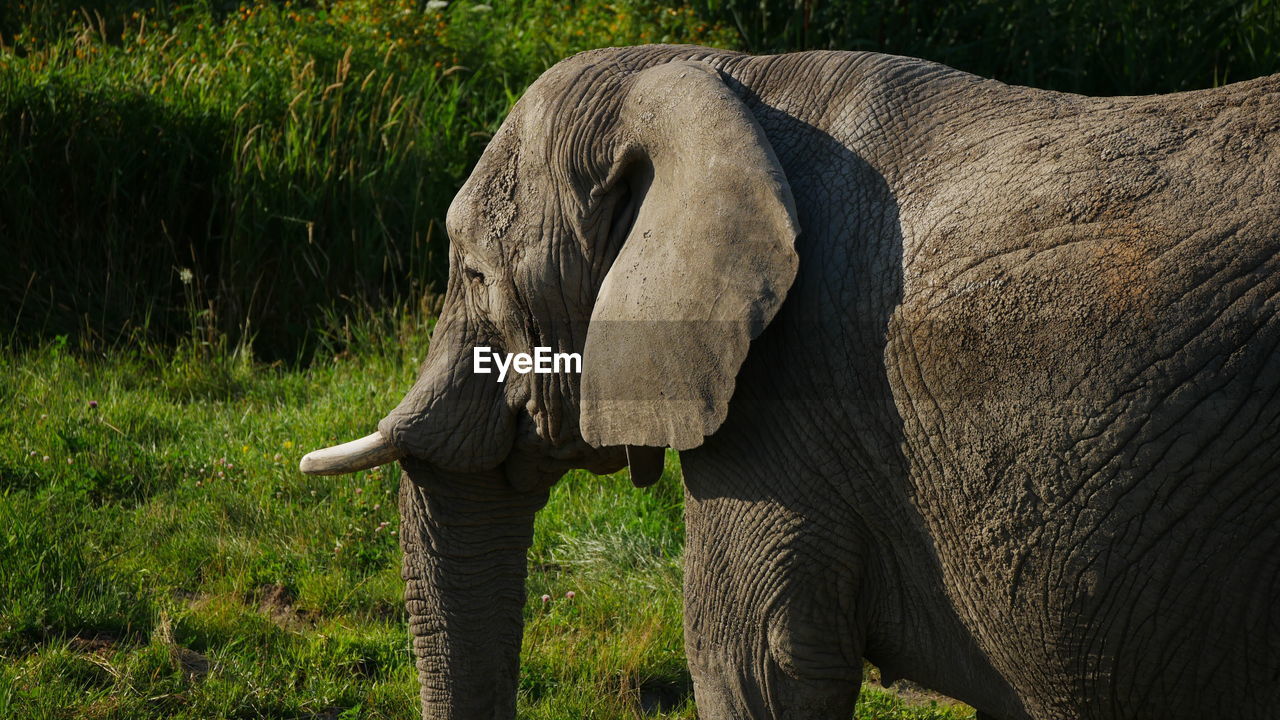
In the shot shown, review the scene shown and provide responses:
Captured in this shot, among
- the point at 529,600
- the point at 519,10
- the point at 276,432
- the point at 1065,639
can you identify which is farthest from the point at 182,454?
the point at 519,10

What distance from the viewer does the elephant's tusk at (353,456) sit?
3504 mm

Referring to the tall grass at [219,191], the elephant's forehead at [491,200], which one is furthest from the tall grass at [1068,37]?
the elephant's forehead at [491,200]

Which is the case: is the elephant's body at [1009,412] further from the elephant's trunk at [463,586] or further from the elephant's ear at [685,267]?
the elephant's trunk at [463,586]

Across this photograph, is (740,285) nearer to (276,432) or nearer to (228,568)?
(228,568)

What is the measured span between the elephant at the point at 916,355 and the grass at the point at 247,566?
1540 millimetres

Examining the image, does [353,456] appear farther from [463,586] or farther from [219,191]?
[219,191]

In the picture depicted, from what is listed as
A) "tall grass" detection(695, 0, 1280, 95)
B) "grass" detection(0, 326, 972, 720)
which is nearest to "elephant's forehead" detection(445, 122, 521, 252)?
"grass" detection(0, 326, 972, 720)

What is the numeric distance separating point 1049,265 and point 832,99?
27.0 inches

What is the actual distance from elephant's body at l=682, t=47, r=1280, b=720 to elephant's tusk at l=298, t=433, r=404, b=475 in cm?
89

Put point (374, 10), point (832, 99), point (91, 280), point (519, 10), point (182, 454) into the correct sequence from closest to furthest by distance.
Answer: point (832, 99) < point (182, 454) < point (91, 280) < point (374, 10) < point (519, 10)

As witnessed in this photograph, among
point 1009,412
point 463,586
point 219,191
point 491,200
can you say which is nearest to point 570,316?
point 491,200

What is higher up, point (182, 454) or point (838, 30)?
point (838, 30)

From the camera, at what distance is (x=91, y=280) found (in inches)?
297

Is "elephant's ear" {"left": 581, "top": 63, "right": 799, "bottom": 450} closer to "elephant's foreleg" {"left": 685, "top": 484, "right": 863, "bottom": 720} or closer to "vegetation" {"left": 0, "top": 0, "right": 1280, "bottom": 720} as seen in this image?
"elephant's foreleg" {"left": 685, "top": 484, "right": 863, "bottom": 720}
